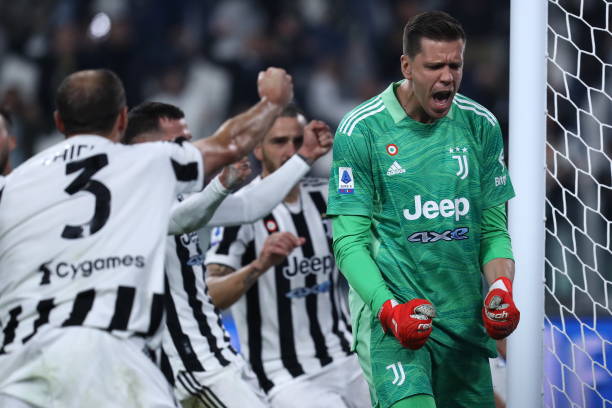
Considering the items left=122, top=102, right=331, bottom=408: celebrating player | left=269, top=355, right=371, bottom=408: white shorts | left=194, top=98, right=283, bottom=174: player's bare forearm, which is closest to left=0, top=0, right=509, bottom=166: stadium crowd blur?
left=269, top=355, right=371, bottom=408: white shorts

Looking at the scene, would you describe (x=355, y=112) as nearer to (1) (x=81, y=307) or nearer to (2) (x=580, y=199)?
(1) (x=81, y=307)

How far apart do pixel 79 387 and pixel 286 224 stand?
2.23 m

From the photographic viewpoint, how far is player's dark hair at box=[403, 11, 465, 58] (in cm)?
325

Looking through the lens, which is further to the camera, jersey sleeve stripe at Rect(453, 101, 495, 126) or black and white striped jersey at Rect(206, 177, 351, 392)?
black and white striped jersey at Rect(206, 177, 351, 392)

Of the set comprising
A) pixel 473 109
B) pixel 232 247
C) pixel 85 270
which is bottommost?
pixel 232 247

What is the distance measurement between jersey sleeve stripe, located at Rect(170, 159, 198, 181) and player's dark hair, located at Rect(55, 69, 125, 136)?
0.87ft

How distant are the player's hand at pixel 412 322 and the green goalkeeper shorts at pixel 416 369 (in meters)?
0.16

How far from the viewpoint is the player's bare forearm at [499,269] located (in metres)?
3.28

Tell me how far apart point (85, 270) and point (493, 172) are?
146 cm

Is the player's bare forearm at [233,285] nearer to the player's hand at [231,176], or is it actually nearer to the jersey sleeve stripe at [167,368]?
the jersey sleeve stripe at [167,368]

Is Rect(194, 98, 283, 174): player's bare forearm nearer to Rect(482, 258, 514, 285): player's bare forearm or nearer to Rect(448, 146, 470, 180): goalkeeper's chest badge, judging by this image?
Rect(448, 146, 470, 180): goalkeeper's chest badge

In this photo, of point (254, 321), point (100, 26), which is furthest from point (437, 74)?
point (100, 26)

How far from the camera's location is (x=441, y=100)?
127 inches

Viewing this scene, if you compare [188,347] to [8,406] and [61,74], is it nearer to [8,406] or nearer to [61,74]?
[8,406]
